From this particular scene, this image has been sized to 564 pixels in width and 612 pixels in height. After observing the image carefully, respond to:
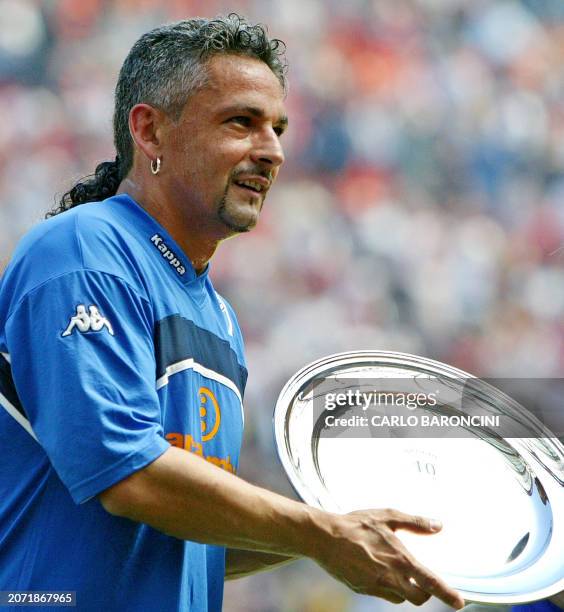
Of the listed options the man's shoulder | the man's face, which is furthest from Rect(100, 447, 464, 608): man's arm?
the man's face

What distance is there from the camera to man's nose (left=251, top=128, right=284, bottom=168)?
1.74 metres

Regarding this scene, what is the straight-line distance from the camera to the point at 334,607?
152 inches

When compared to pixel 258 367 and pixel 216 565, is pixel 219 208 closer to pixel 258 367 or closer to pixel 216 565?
pixel 216 565

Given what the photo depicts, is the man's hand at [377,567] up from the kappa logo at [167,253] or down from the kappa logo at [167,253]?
down

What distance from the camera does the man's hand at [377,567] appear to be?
1.41 meters

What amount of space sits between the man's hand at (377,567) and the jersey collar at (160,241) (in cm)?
51

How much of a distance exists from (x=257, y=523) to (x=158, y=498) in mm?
142

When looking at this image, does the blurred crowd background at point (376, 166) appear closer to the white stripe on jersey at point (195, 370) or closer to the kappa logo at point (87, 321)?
the white stripe on jersey at point (195, 370)

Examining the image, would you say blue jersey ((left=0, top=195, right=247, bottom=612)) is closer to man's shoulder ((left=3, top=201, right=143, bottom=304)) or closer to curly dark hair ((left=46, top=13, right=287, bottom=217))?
man's shoulder ((left=3, top=201, right=143, bottom=304))

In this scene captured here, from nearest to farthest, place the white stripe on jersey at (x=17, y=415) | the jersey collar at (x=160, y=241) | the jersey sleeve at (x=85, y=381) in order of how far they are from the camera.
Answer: the jersey sleeve at (x=85, y=381), the white stripe on jersey at (x=17, y=415), the jersey collar at (x=160, y=241)

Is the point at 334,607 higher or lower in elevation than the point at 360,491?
lower

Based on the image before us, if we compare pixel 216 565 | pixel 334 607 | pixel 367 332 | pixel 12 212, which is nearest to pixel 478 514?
pixel 216 565

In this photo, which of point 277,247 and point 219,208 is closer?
point 219,208

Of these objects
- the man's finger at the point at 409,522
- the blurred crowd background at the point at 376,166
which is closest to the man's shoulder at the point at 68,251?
the man's finger at the point at 409,522
